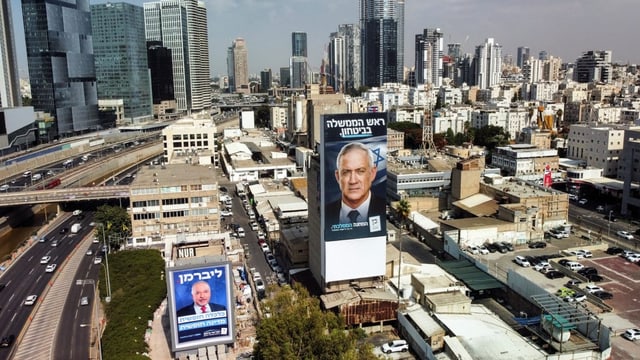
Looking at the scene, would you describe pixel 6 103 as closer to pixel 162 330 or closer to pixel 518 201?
pixel 162 330

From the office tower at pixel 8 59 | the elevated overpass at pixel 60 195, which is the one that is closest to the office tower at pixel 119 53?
the office tower at pixel 8 59

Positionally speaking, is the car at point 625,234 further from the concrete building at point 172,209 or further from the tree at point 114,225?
the tree at point 114,225

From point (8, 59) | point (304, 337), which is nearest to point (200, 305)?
point (304, 337)

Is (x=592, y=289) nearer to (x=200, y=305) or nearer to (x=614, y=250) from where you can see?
(x=614, y=250)

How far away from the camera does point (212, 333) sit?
2428cm

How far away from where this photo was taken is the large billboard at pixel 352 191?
90.3 ft

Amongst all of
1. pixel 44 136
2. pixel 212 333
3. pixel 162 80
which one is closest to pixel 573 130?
pixel 212 333

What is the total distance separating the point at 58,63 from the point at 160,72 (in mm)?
51786

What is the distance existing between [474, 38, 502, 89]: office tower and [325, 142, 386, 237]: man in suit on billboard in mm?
151181

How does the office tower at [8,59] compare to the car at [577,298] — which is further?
the office tower at [8,59]

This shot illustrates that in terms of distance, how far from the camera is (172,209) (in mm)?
39812

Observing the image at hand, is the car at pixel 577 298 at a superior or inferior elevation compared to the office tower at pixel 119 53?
inferior

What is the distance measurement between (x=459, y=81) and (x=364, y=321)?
176548 millimetres

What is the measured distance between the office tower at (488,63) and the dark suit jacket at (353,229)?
150841mm
